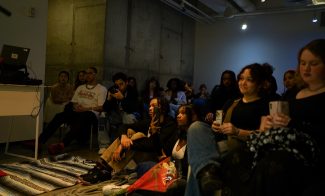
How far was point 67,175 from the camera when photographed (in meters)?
2.88

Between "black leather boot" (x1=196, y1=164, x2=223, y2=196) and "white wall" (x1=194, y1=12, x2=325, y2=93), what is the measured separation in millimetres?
6349

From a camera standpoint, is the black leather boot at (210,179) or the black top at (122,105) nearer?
the black leather boot at (210,179)

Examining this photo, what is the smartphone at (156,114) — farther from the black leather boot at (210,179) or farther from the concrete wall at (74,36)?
the concrete wall at (74,36)

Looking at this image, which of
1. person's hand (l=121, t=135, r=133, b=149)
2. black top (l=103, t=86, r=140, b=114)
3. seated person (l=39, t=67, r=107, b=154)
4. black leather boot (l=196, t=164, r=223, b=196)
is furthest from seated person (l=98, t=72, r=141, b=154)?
black leather boot (l=196, t=164, r=223, b=196)

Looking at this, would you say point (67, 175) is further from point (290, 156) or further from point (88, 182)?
point (290, 156)

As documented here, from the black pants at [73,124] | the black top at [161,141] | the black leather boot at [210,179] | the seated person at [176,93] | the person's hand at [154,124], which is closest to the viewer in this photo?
the black leather boot at [210,179]

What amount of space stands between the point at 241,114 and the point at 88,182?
4.54ft

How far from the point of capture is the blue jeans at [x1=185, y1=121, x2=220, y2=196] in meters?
1.62

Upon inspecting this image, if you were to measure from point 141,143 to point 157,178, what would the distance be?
1.37 ft

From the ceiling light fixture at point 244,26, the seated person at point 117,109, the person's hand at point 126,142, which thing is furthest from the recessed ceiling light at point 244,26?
the person's hand at point 126,142

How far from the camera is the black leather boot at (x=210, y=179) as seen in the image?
1.51 m

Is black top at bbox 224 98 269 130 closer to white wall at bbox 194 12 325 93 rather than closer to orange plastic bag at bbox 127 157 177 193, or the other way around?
orange plastic bag at bbox 127 157 177 193

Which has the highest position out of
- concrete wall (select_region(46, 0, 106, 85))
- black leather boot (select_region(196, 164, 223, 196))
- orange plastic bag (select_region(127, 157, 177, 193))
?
concrete wall (select_region(46, 0, 106, 85))

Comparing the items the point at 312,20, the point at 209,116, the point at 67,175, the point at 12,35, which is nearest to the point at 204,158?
the point at 209,116
